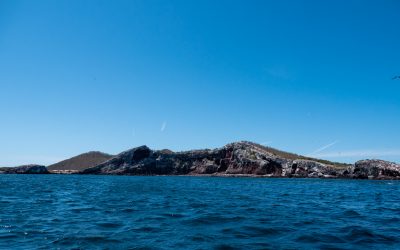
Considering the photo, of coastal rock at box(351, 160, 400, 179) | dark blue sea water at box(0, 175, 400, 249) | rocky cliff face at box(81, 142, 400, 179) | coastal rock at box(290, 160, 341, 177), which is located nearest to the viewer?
dark blue sea water at box(0, 175, 400, 249)

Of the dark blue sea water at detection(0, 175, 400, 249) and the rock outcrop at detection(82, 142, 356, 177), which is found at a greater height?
the rock outcrop at detection(82, 142, 356, 177)

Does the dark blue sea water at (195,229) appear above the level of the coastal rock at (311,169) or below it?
below

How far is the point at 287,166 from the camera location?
149 m

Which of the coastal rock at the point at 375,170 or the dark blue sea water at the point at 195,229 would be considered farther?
the coastal rock at the point at 375,170

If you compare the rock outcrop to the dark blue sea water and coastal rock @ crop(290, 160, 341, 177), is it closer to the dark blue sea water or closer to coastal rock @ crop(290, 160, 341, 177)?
coastal rock @ crop(290, 160, 341, 177)

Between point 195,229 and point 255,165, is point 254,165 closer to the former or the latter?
point 255,165

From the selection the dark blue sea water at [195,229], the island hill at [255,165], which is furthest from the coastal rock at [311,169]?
the dark blue sea water at [195,229]

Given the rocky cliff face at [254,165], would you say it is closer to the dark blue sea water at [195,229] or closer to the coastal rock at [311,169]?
the coastal rock at [311,169]

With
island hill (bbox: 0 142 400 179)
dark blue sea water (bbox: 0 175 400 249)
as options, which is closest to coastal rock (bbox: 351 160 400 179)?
island hill (bbox: 0 142 400 179)

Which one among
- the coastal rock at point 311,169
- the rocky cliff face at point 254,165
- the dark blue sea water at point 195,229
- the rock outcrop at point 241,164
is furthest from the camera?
the rock outcrop at point 241,164

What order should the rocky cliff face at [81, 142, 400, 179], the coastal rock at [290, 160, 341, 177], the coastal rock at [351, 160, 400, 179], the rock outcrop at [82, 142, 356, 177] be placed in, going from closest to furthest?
1. the coastal rock at [351, 160, 400, 179]
2. the rocky cliff face at [81, 142, 400, 179]
3. the coastal rock at [290, 160, 341, 177]
4. the rock outcrop at [82, 142, 356, 177]

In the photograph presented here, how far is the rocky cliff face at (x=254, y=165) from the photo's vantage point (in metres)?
126

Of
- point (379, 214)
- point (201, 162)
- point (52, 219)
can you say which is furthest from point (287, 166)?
point (52, 219)

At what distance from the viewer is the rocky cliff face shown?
4980 inches
